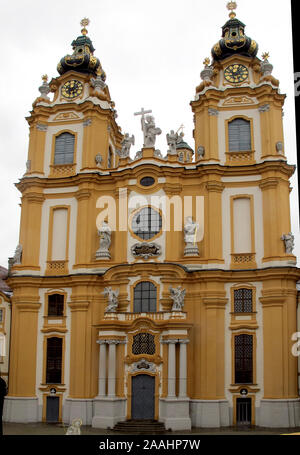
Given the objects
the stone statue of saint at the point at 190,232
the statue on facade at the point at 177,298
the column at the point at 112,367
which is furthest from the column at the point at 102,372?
the stone statue of saint at the point at 190,232

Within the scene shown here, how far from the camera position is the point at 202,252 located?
26656 mm

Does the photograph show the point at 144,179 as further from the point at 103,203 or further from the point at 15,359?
the point at 15,359

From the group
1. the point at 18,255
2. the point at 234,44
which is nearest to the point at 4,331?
the point at 18,255

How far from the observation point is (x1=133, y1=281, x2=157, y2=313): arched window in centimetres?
2589

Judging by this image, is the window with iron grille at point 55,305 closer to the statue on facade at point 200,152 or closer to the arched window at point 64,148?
the arched window at point 64,148

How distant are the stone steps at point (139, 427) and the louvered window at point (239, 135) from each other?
46.8 ft

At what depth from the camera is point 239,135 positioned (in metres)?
28.1

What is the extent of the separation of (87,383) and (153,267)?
21.3ft

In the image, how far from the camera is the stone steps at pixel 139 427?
23.3 m

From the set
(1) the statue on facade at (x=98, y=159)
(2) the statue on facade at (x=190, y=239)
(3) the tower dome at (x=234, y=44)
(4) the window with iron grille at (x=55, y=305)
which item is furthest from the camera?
(3) the tower dome at (x=234, y=44)

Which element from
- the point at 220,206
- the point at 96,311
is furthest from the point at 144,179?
the point at 96,311

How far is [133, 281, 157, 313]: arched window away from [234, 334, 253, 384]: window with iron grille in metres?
4.39
